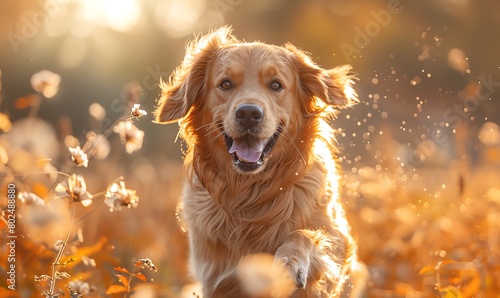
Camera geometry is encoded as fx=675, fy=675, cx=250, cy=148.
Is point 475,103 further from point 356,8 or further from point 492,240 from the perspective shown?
point 356,8

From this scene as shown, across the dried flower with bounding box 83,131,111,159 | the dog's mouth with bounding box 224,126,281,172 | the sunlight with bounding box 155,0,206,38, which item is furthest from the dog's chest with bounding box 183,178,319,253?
the sunlight with bounding box 155,0,206,38

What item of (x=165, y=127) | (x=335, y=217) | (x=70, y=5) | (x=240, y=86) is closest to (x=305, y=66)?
(x=240, y=86)

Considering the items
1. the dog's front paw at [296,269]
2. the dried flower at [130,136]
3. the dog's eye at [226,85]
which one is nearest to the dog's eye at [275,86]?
the dog's eye at [226,85]

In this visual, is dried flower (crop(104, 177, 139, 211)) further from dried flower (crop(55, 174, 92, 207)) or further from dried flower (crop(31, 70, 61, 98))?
dried flower (crop(31, 70, 61, 98))

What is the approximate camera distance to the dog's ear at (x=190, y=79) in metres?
4.13

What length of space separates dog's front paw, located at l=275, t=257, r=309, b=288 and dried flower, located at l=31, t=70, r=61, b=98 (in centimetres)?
140

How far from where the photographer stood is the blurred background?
3.40 metres

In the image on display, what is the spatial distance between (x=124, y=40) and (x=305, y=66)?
6.25 meters

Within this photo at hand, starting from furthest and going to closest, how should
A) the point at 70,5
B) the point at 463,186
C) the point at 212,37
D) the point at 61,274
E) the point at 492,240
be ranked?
the point at 70,5
the point at 212,37
the point at 463,186
the point at 492,240
the point at 61,274

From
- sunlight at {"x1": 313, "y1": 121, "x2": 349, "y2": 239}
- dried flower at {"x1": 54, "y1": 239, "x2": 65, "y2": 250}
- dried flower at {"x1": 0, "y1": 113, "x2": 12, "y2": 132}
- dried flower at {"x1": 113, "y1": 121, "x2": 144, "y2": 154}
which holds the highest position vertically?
sunlight at {"x1": 313, "y1": 121, "x2": 349, "y2": 239}

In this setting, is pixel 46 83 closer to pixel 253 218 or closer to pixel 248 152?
pixel 248 152

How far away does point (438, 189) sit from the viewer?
6504 millimetres

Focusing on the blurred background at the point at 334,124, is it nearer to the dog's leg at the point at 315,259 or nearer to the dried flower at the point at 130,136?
the dried flower at the point at 130,136

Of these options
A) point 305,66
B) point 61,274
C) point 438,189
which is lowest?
point 61,274
